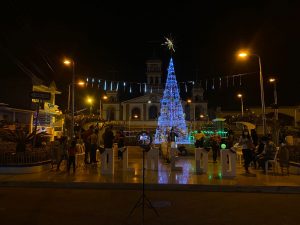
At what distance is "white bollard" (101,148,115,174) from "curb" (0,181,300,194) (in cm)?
203

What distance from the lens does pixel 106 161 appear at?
12.5 meters

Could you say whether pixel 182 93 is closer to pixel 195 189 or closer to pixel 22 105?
pixel 22 105

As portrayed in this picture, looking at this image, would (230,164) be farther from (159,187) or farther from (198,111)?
(198,111)

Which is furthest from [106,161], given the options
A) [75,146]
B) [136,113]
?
[136,113]

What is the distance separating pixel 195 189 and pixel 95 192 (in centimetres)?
315

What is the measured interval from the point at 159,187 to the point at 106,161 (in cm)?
330

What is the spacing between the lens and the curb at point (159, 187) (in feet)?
31.7

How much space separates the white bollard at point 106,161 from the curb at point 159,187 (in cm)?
203

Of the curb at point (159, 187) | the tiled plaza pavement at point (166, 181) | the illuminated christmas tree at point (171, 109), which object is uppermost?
the illuminated christmas tree at point (171, 109)

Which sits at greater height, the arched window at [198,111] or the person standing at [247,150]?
the arched window at [198,111]

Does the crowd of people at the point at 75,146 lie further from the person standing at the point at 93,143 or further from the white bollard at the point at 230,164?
the white bollard at the point at 230,164

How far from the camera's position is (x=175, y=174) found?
Result: 12195mm

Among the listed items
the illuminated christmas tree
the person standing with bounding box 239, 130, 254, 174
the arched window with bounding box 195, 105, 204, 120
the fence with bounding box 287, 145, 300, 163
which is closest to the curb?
the person standing with bounding box 239, 130, 254, 174

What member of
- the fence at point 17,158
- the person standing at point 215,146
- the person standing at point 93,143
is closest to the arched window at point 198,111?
the person standing at point 215,146
